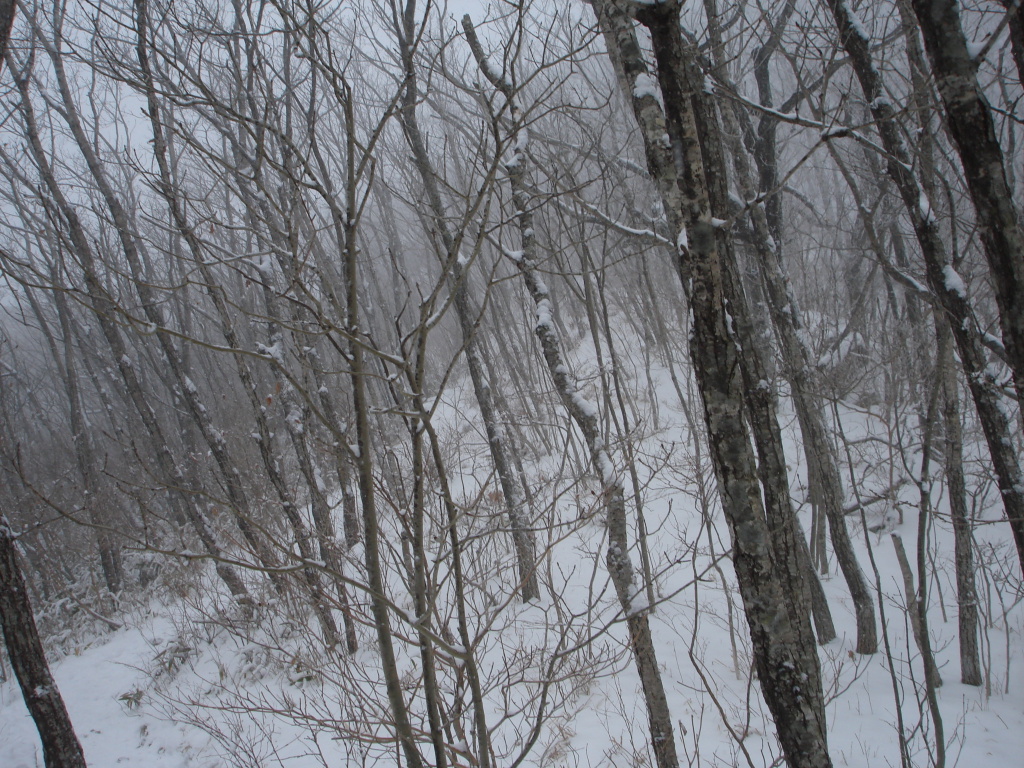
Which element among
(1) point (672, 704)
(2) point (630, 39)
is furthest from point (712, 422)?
(1) point (672, 704)

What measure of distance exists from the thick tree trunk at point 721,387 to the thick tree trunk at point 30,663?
5.06 metres

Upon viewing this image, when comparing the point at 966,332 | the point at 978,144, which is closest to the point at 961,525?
the point at 966,332

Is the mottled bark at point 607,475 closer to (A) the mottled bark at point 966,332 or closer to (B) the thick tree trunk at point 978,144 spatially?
(B) the thick tree trunk at point 978,144

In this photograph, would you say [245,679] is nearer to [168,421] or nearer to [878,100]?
[878,100]

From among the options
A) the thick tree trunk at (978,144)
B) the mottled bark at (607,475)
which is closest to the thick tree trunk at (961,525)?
the thick tree trunk at (978,144)

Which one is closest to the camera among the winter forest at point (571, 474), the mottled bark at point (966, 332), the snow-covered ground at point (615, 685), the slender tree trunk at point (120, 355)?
the winter forest at point (571, 474)

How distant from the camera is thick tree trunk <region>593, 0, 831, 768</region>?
2525mm

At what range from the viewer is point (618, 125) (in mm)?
14453

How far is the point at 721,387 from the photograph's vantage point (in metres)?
2.57

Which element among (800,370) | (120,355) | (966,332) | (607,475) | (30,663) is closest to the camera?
(966,332)

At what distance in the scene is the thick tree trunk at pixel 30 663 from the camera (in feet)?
14.2

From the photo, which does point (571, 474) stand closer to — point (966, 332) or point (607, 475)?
point (607, 475)

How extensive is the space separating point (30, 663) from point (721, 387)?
550 centimetres

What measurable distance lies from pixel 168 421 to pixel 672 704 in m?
19.4
